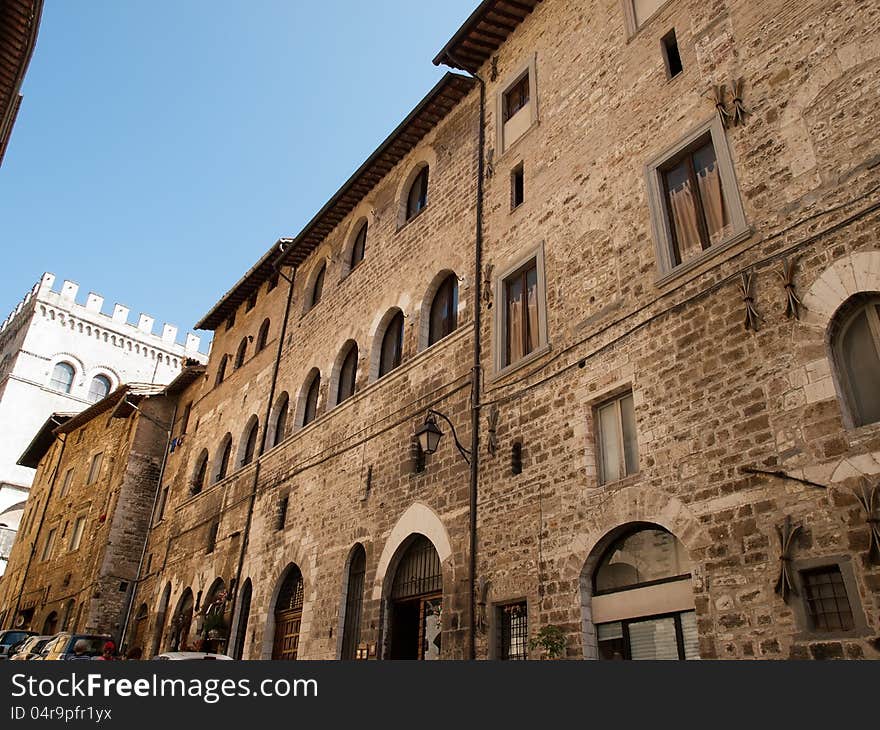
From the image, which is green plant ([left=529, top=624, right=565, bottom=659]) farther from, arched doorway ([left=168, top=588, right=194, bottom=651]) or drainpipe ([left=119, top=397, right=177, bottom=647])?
drainpipe ([left=119, top=397, right=177, bottom=647])

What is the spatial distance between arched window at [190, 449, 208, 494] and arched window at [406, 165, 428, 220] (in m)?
10.0

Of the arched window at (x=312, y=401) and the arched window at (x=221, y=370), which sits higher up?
the arched window at (x=221, y=370)

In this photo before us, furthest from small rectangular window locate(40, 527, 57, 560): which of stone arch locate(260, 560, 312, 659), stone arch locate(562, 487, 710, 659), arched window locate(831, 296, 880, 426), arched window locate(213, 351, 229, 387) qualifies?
arched window locate(831, 296, 880, 426)

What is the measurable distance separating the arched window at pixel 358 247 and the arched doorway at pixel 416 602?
7.84 m

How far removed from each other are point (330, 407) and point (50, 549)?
20001mm

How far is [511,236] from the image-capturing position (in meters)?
10.9

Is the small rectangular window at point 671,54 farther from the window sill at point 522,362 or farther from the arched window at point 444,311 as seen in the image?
the arched window at point 444,311

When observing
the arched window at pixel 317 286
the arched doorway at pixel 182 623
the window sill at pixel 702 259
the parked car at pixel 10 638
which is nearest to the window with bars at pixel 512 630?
the window sill at pixel 702 259

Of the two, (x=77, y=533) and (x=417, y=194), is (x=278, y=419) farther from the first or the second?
(x=77, y=533)

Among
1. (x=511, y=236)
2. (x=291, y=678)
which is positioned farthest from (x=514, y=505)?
(x=291, y=678)

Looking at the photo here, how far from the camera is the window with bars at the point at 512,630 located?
26.5 ft

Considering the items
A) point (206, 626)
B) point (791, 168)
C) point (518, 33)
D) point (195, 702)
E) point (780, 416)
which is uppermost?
point (518, 33)

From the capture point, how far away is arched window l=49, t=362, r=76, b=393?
150ft

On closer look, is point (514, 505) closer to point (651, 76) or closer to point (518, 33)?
point (651, 76)
